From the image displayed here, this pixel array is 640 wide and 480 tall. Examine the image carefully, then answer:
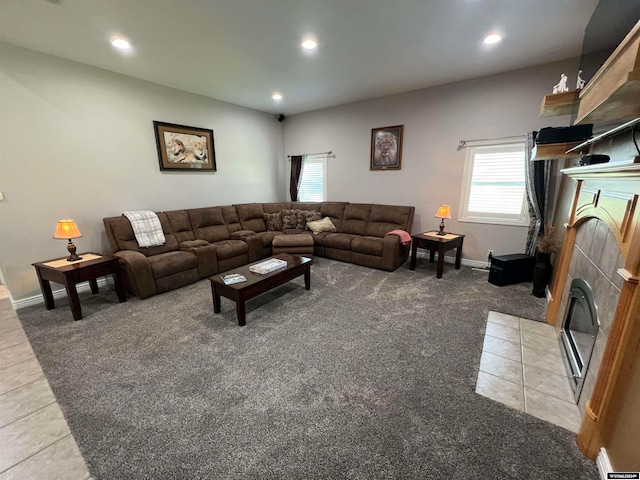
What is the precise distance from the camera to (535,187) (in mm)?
3385

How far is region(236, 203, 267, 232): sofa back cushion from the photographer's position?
4910 mm

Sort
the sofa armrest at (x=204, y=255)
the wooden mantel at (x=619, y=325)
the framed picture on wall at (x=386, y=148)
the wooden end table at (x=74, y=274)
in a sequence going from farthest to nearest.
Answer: the framed picture on wall at (x=386, y=148)
the sofa armrest at (x=204, y=255)
the wooden end table at (x=74, y=274)
the wooden mantel at (x=619, y=325)

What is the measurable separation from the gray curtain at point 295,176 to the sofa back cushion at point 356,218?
1.42 metres

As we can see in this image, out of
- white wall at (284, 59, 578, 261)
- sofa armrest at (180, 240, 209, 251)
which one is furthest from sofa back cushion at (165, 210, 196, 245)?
white wall at (284, 59, 578, 261)

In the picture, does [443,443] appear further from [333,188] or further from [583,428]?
[333,188]

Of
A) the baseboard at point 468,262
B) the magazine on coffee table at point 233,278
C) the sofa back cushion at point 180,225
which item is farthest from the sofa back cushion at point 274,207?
the baseboard at point 468,262

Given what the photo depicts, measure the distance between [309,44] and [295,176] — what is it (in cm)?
319

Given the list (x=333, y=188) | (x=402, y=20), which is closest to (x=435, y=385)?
(x=402, y=20)

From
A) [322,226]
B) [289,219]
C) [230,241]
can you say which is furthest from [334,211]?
[230,241]

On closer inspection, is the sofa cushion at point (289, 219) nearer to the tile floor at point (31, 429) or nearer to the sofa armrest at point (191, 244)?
the sofa armrest at point (191, 244)

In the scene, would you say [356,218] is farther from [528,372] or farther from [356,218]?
[528,372]

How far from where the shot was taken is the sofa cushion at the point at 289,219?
511 centimetres

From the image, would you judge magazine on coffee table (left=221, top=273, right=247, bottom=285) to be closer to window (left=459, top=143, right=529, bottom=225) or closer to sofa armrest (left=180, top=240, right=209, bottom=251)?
sofa armrest (left=180, top=240, right=209, bottom=251)

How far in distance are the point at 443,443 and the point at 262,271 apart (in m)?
2.10
